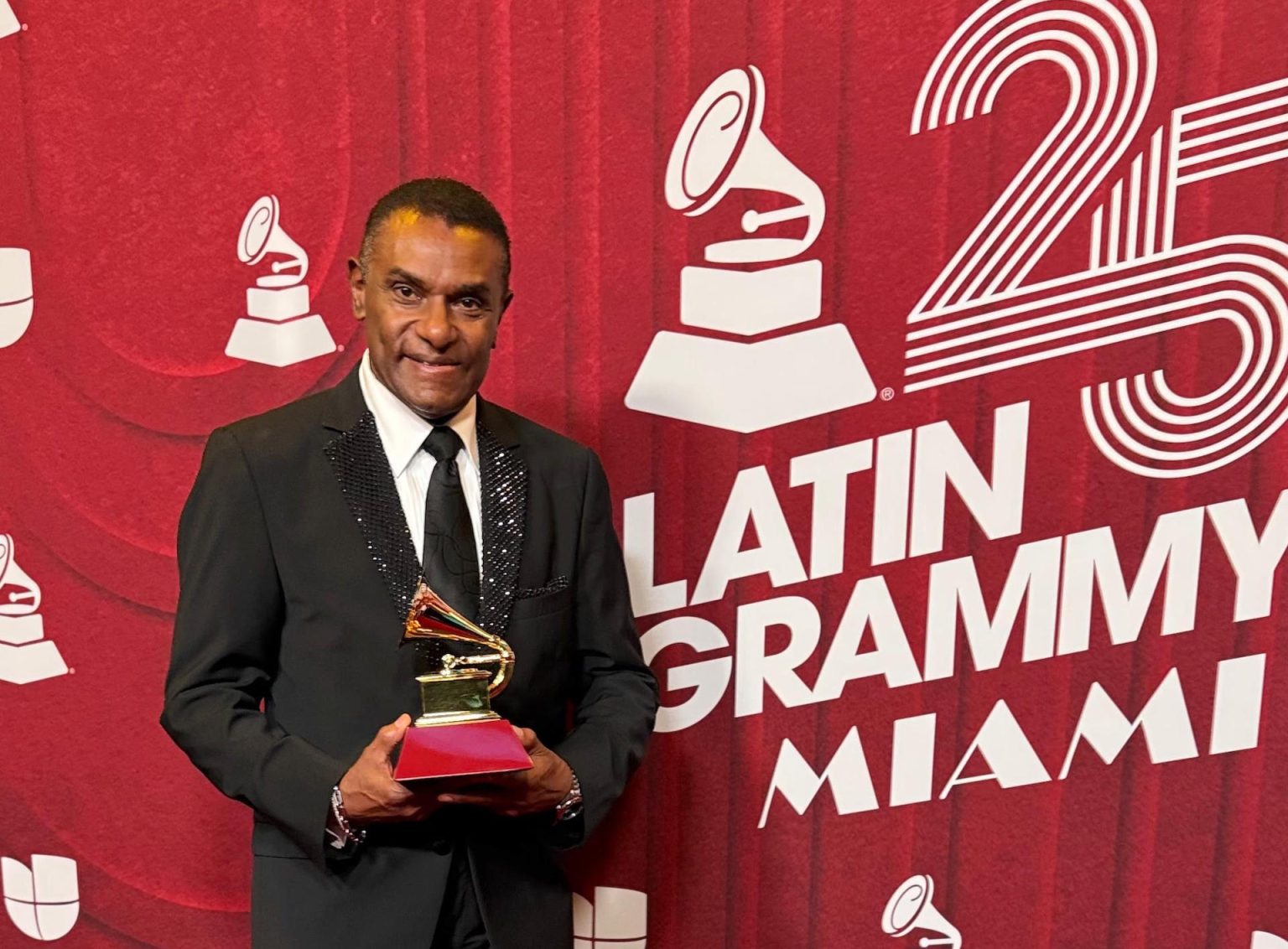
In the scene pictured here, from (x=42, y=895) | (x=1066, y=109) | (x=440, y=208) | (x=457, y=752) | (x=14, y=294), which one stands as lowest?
(x=42, y=895)

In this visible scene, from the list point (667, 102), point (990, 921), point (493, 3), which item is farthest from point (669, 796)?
point (493, 3)

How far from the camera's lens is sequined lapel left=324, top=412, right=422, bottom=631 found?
4.34ft

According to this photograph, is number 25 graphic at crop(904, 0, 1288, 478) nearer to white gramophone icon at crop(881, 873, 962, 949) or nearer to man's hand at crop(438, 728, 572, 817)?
white gramophone icon at crop(881, 873, 962, 949)

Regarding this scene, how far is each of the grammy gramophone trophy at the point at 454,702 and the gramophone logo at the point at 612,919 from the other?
0.84m

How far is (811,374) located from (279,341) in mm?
857

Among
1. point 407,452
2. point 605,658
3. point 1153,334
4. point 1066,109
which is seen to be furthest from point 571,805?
point 1066,109

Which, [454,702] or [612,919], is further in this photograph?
[612,919]

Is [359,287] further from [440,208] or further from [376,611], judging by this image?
[376,611]

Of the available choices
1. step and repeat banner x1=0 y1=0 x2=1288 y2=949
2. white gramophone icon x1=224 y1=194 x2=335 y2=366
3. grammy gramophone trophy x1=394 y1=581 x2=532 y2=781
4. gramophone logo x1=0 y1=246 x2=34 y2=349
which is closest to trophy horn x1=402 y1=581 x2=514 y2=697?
grammy gramophone trophy x1=394 y1=581 x2=532 y2=781

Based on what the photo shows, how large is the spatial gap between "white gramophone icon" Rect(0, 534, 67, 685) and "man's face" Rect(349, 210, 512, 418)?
104cm

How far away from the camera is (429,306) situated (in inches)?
52.0

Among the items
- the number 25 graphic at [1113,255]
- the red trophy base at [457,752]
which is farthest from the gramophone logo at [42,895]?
the number 25 graphic at [1113,255]

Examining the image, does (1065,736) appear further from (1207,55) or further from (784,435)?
(1207,55)

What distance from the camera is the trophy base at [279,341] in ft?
6.29
